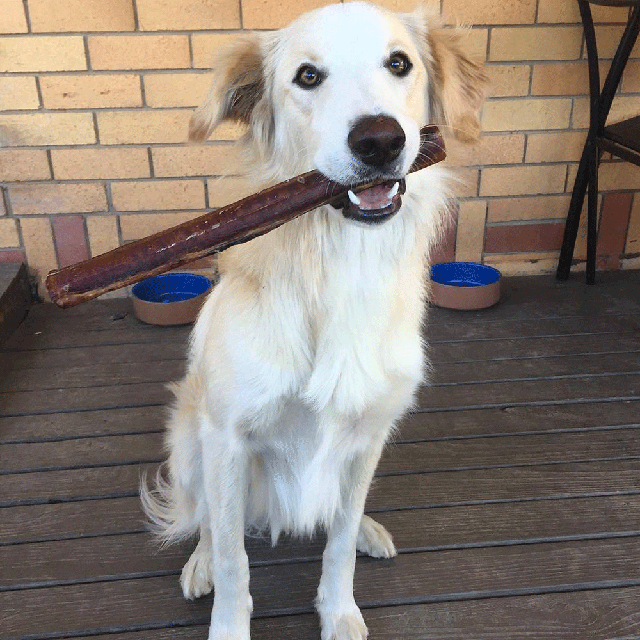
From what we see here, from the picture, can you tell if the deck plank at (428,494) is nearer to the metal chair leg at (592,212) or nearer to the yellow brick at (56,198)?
the metal chair leg at (592,212)

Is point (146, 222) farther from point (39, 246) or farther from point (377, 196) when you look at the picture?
point (377, 196)

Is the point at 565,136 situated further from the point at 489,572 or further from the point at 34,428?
the point at 34,428

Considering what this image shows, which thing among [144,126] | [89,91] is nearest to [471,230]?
[144,126]

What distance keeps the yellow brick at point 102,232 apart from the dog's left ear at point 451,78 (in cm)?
183

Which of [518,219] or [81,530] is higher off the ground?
[518,219]

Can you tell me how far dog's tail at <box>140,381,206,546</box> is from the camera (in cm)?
148

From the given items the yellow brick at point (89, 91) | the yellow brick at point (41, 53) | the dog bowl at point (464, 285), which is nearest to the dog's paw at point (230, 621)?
the dog bowl at point (464, 285)

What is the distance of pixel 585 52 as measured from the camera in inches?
113

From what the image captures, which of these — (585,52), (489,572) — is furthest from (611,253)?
(489,572)

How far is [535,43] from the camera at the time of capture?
2.83m

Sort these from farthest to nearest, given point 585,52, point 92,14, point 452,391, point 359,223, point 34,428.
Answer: point 585,52
point 92,14
point 452,391
point 34,428
point 359,223

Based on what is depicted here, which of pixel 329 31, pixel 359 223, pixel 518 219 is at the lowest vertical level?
pixel 518 219

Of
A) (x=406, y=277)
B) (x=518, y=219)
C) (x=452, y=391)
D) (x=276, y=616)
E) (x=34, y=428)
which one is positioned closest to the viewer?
(x=406, y=277)

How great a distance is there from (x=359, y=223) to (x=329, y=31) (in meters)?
0.37
